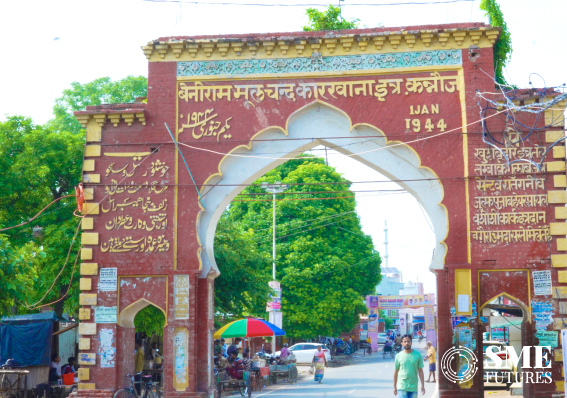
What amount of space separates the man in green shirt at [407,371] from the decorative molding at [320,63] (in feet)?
21.5

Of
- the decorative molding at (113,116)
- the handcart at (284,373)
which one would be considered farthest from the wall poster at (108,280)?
the handcart at (284,373)

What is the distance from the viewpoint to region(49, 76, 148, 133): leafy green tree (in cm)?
3388

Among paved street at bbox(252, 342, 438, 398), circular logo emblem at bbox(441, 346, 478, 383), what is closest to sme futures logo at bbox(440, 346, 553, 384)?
circular logo emblem at bbox(441, 346, 478, 383)

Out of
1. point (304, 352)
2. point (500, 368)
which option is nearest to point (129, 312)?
point (500, 368)

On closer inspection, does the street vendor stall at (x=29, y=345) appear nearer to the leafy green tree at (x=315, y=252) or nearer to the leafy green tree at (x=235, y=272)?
the leafy green tree at (x=235, y=272)

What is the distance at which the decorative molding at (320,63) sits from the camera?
49.2ft

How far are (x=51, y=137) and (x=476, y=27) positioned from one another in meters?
13.1

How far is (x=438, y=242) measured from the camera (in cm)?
1471

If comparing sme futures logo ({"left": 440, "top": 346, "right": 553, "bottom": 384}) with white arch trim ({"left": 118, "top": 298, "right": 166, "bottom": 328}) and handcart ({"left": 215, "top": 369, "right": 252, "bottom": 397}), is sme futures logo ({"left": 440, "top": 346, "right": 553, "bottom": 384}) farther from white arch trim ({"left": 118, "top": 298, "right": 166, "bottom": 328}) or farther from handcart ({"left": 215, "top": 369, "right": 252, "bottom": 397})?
handcart ({"left": 215, "top": 369, "right": 252, "bottom": 397})

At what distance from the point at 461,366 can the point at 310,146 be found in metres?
5.50

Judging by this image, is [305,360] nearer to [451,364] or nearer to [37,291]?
[37,291]

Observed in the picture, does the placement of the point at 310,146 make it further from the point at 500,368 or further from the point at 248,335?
the point at 500,368

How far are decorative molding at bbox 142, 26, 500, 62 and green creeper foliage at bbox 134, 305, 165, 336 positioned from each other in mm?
7872

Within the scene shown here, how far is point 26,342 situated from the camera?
1833 cm
